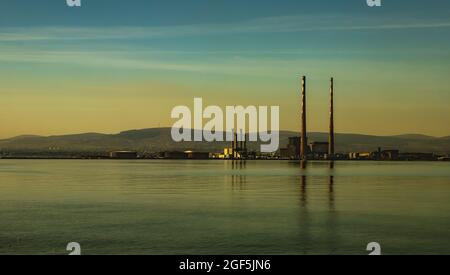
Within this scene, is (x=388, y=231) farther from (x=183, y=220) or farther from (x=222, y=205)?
(x=222, y=205)

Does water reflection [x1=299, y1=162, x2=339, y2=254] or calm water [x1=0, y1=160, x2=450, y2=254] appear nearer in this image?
calm water [x1=0, y1=160, x2=450, y2=254]

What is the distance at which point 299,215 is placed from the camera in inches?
1062

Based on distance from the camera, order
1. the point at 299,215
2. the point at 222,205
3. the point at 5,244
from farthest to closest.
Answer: the point at 222,205
the point at 299,215
the point at 5,244

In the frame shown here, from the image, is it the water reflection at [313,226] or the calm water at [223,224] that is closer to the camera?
the calm water at [223,224]

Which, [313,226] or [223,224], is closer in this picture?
[313,226]

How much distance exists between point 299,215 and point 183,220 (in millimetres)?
4860

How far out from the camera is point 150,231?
874 inches
